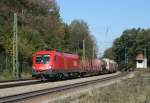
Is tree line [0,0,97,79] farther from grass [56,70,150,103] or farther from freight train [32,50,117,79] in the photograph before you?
grass [56,70,150,103]

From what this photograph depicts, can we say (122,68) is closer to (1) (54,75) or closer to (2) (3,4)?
(2) (3,4)

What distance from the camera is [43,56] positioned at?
147 ft

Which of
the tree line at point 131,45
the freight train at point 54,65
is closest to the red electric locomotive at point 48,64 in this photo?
the freight train at point 54,65

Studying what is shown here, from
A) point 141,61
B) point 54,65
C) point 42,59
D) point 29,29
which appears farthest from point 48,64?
point 141,61

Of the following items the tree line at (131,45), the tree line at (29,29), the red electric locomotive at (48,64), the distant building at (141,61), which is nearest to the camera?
the red electric locomotive at (48,64)

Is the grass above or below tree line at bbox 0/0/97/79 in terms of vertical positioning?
below

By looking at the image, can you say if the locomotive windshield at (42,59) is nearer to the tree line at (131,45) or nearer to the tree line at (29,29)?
the tree line at (29,29)

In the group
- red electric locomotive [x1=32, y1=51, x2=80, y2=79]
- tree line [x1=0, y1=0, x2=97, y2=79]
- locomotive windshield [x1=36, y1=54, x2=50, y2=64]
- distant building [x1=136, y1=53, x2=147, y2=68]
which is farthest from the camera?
distant building [x1=136, y1=53, x2=147, y2=68]

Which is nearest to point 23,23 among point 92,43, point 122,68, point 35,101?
point 122,68

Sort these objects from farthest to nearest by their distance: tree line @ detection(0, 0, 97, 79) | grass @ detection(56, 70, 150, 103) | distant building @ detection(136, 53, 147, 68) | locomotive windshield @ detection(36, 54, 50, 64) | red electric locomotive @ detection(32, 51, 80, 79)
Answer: distant building @ detection(136, 53, 147, 68) → tree line @ detection(0, 0, 97, 79) → locomotive windshield @ detection(36, 54, 50, 64) → red electric locomotive @ detection(32, 51, 80, 79) → grass @ detection(56, 70, 150, 103)

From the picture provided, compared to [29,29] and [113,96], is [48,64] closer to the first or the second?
[113,96]

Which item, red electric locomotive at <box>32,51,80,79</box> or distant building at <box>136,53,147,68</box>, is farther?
distant building at <box>136,53,147,68</box>

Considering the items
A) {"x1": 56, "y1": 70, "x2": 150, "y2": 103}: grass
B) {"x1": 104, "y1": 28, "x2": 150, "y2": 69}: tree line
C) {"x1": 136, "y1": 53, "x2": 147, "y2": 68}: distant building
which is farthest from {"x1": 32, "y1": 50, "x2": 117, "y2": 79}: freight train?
{"x1": 104, "y1": 28, "x2": 150, "y2": 69}: tree line

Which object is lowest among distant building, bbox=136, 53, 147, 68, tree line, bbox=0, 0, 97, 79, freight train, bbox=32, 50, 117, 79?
freight train, bbox=32, 50, 117, 79
